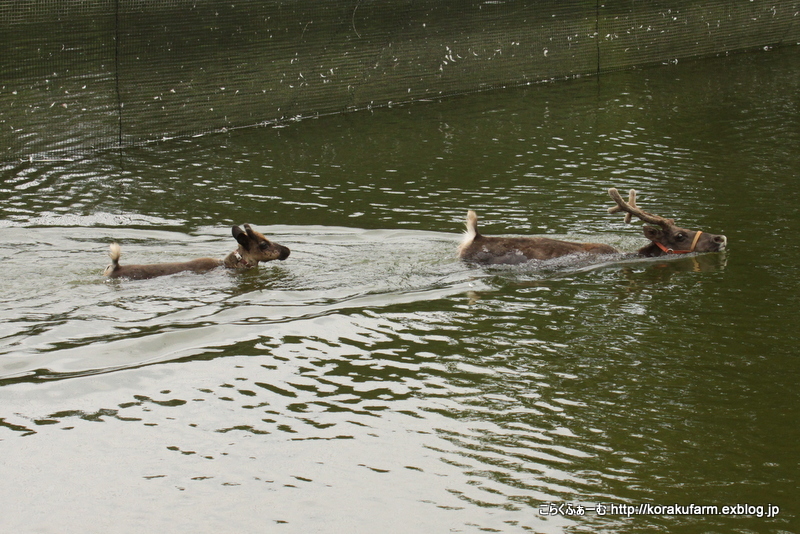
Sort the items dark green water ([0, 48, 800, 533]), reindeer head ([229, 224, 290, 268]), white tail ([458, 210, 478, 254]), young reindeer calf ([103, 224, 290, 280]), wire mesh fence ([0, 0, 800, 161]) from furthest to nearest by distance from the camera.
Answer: wire mesh fence ([0, 0, 800, 161]) → reindeer head ([229, 224, 290, 268]) → white tail ([458, 210, 478, 254]) → young reindeer calf ([103, 224, 290, 280]) → dark green water ([0, 48, 800, 533])

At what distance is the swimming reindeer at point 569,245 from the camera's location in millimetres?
10547

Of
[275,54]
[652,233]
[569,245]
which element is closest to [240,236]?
[569,245]

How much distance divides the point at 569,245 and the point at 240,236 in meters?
3.63

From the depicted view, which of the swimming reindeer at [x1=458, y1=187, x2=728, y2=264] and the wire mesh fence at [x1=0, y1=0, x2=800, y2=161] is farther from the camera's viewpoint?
the wire mesh fence at [x1=0, y1=0, x2=800, y2=161]

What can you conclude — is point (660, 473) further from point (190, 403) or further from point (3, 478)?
point (3, 478)

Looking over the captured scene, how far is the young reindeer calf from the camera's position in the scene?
10.2m

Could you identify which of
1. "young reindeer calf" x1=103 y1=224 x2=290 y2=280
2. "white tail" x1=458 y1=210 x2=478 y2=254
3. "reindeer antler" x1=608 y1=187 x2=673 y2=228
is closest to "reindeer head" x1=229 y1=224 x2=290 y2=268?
"young reindeer calf" x1=103 y1=224 x2=290 y2=280

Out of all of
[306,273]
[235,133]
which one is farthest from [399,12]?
[306,273]

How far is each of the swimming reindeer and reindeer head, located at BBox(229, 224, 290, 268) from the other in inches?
81.2

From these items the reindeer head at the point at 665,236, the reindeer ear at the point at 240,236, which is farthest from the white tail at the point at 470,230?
the reindeer ear at the point at 240,236

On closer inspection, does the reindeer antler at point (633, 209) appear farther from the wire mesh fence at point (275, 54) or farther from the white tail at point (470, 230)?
the wire mesh fence at point (275, 54)

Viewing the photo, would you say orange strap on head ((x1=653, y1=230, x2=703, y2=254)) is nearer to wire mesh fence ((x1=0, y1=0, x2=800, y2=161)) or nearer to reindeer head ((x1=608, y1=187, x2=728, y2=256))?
reindeer head ((x1=608, y1=187, x2=728, y2=256))

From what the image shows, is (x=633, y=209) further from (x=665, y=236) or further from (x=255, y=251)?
→ (x=255, y=251)

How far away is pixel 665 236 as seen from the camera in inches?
440
